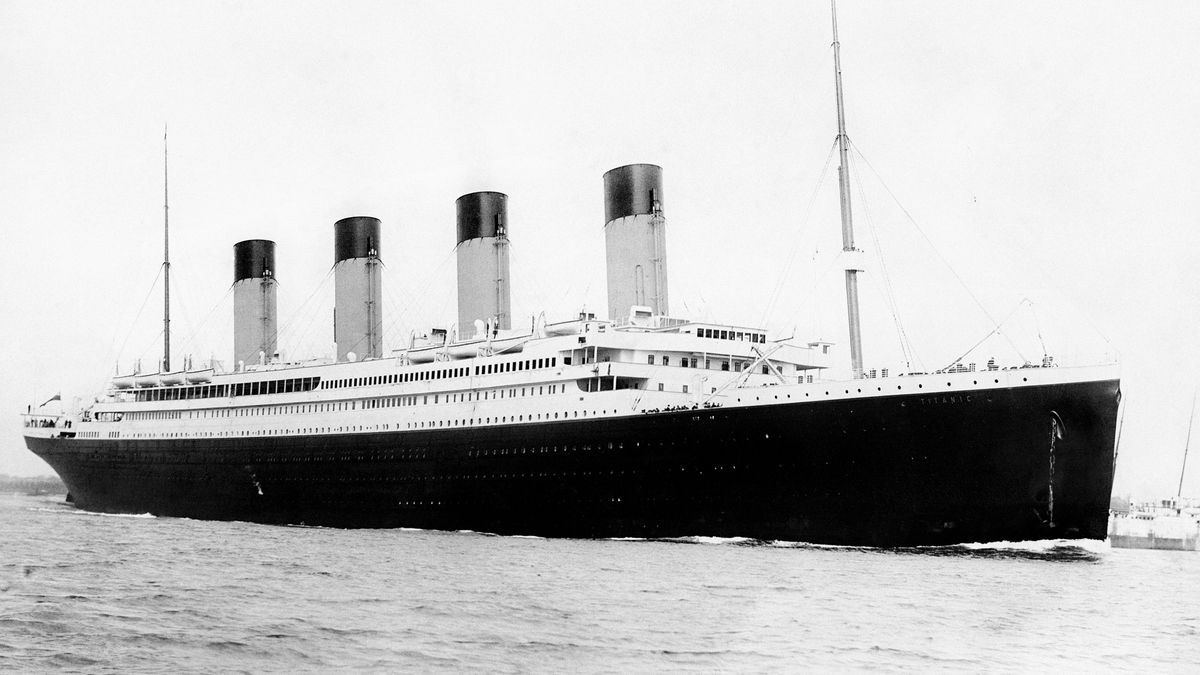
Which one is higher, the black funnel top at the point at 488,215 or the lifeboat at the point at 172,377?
the black funnel top at the point at 488,215

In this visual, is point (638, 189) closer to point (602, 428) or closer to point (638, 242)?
point (638, 242)

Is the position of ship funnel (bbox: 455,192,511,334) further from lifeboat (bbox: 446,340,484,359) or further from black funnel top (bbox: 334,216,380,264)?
black funnel top (bbox: 334,216,380,264)

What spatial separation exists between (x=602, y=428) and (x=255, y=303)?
78.6 ft

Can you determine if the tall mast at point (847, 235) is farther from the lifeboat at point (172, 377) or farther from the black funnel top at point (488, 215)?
the lifeboat at point (172, 377)

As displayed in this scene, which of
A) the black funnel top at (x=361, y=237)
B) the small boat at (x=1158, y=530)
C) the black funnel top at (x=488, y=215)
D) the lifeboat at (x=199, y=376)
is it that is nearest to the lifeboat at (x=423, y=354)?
the black funnel top at (x=488, y=215)

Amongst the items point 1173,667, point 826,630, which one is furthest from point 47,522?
point 1173,667

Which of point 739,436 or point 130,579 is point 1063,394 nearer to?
point 739,436

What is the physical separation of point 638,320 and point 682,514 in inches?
274

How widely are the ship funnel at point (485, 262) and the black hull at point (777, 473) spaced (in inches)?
252

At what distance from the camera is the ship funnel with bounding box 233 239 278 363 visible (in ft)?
153

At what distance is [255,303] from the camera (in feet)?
154

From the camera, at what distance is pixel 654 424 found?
1092 inches

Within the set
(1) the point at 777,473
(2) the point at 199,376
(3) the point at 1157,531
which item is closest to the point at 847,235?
(1) the point at 777,473

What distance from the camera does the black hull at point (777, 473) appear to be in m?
23.7
